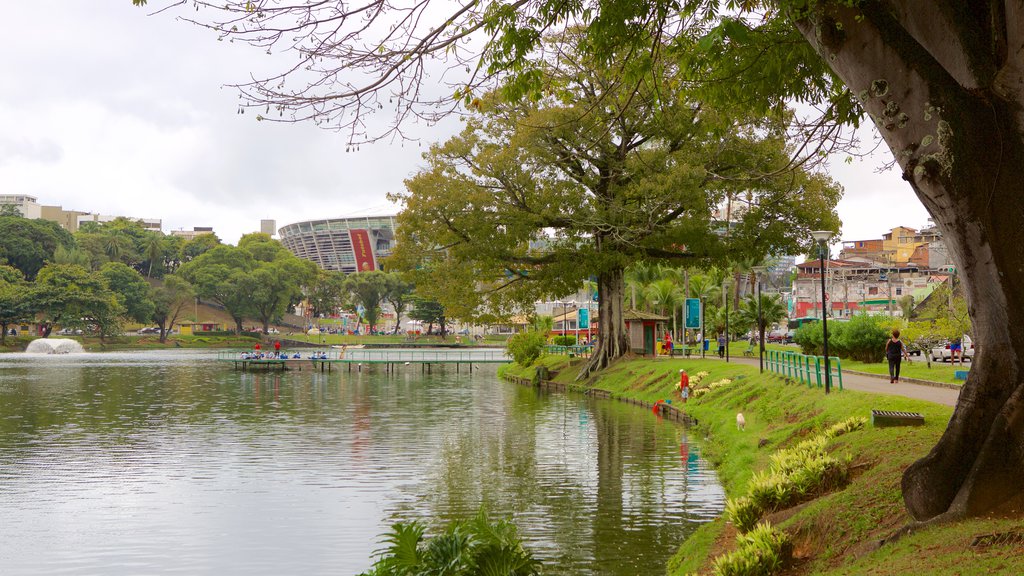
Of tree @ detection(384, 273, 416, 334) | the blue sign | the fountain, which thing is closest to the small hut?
the blue sign

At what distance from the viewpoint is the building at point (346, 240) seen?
16562cm

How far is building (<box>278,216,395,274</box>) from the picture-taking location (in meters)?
166

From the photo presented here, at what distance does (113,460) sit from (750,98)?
1730cm

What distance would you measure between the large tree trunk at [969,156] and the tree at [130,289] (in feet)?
370

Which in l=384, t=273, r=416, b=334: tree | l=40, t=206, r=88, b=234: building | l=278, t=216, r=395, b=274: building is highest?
l=40, t=206, r=88, b=234: building

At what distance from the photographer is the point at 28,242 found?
11475 cm

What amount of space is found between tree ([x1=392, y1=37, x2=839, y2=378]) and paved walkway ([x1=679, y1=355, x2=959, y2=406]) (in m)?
11.1

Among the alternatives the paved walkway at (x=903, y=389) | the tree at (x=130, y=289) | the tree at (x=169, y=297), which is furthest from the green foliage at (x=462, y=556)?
the tree at (x=169, y=297)

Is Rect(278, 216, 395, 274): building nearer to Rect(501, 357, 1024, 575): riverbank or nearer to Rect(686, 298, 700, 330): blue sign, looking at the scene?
Rect(686, 298, 700, 330): blue sign

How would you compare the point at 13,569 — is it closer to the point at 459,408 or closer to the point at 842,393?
the point at 842,393

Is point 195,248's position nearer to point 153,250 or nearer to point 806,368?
point 153,250

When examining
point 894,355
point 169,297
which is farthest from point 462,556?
point 169,297

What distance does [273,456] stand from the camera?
2225 cm

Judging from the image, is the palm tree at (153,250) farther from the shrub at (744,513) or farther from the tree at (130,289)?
the shrub at (744,513)
